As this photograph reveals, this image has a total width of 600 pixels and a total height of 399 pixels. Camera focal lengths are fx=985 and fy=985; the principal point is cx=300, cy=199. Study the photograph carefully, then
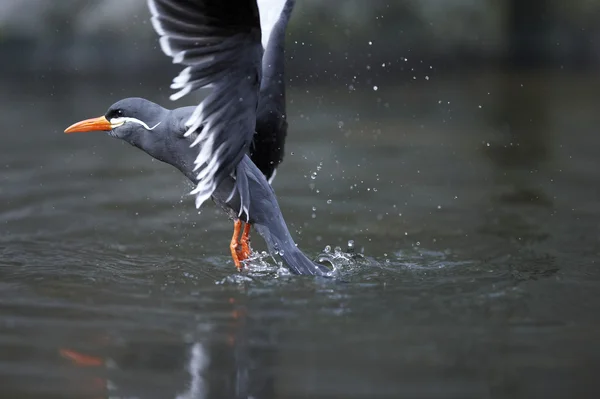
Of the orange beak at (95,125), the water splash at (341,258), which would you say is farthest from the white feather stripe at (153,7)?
the water splash at (341,258)

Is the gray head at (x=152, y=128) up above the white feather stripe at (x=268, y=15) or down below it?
below

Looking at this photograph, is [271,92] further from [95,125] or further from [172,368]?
[172,368]

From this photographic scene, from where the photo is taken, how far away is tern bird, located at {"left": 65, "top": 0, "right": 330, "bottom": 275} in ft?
16.2

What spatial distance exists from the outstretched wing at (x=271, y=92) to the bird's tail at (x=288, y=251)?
0.71 meters

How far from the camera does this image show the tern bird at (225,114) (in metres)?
4.95

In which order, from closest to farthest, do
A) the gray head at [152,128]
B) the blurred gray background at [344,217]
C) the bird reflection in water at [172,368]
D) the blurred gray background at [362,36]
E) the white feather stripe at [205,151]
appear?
the bird reflection in water at [172,368] → the blurred gray background at [344,217] → the white feather stripe at [205,151] → the gray head at [152,128] → the blurred gray background at [362,36]

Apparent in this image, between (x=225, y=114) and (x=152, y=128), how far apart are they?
60cm

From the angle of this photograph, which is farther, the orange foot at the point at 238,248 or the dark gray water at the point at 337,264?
the orange foot at the point at 238,248

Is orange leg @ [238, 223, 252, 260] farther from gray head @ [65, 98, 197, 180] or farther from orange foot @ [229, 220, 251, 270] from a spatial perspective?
gray head @ [65, 98, 197, 180]

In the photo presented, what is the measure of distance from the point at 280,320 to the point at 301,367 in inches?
25.9

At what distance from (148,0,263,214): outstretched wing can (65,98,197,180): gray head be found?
0.28 meters

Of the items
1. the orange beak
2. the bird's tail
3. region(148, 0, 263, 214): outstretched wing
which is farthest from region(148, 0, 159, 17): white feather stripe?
the bird's tail

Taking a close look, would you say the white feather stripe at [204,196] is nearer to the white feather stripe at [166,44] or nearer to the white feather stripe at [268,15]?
the white feather stripe at [166,44]

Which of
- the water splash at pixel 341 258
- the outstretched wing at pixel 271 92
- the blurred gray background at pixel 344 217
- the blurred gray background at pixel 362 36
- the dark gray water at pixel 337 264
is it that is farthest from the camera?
the blurred gray background at pixel 362 36
